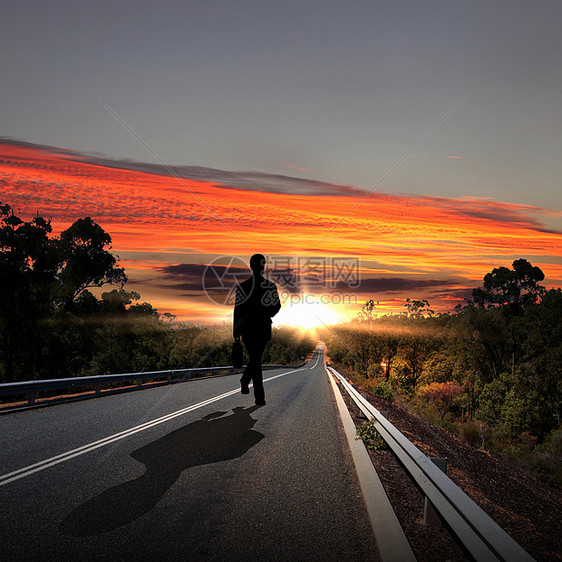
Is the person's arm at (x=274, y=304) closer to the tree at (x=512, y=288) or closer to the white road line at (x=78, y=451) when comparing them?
the white road line at (x=78, y=451)

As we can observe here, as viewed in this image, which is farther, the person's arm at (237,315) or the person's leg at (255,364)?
the person's leg at (255,364)

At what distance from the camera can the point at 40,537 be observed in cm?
382

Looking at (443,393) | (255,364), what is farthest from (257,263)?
(443,393)

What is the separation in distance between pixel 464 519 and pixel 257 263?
506cm

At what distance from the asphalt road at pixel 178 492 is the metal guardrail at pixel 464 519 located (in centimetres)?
65

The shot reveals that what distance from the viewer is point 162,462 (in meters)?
6.08

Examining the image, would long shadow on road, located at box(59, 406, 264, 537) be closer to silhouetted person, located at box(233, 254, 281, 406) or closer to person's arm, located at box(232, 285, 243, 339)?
silhouetted person, located at box(233, 254, 281, 406)

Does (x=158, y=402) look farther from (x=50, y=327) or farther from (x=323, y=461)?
(x=50, y=327)

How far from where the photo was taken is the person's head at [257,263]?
7664 mm

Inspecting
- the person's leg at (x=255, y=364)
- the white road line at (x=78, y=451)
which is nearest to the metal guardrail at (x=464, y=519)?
the person's leg at (x=255, y=364)

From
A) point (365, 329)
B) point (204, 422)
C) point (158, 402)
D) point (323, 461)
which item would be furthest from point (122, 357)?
point (365, 329)

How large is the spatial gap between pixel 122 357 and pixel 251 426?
140 ft

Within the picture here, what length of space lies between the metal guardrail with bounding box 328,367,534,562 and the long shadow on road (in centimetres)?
262

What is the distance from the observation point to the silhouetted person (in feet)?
25.4
